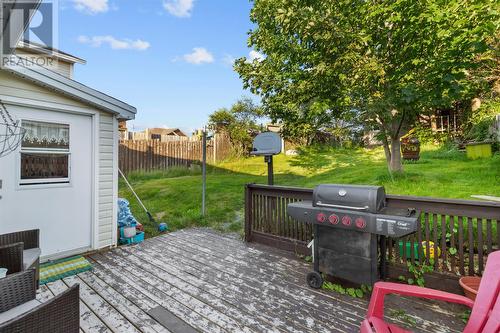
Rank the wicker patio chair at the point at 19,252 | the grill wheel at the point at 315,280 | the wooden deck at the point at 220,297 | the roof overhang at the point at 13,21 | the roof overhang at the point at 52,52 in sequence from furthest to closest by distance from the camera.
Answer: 1. the roof overhang at the point at 52,52
2. the grill wheel at the point at 315,280
3. the wooden deck at the point at 220,297
4. the wicker patio chair at the point at 19,252
5. the roof overhang at the point at 13,21

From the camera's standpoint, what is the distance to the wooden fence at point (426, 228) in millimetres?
2566

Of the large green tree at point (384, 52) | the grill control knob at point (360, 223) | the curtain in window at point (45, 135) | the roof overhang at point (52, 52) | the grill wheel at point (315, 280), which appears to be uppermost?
the roof overhang at point (52, 52)

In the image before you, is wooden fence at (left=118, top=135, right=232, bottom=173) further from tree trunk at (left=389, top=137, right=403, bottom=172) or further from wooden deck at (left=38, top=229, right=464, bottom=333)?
tree trunk at (left=389, top=137, right=403, bottom=172)

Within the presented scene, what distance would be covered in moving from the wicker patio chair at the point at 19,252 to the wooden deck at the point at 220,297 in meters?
0.61

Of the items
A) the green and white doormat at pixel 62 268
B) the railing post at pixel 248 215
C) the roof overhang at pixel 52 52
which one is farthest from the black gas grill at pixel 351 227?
the roof overhang at pixel 52 52

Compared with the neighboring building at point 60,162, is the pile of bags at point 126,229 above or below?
below

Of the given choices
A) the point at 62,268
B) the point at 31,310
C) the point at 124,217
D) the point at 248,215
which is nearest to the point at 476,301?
the point at 31,310

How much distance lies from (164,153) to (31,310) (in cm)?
1164

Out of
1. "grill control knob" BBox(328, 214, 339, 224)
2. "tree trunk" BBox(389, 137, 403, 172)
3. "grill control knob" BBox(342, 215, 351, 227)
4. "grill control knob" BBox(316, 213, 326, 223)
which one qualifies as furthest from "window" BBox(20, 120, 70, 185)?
"tree trunk" BBox(389, 137, 403, 172)

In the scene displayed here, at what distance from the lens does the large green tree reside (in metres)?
4.15

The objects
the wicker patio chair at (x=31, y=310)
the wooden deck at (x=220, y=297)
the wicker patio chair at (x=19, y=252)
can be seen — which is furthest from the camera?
the wooden deck at (x=220, y=297)

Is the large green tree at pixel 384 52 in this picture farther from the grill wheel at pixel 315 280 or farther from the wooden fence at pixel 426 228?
the grill wheel at pixel 315 280

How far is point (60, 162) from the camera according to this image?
3711 mm

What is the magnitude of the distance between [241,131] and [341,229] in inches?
466
